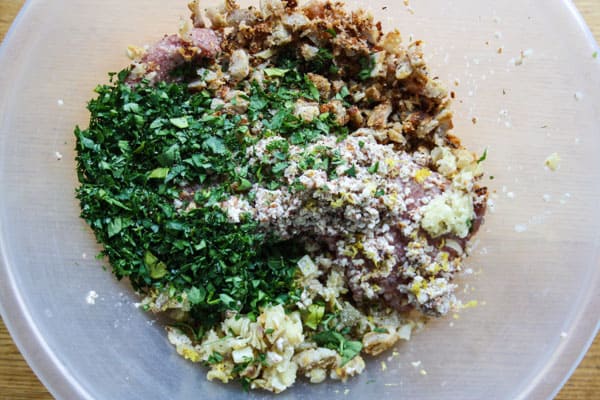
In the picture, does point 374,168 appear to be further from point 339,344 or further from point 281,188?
point 339,344

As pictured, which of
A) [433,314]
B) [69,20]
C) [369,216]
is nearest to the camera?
[369,216]

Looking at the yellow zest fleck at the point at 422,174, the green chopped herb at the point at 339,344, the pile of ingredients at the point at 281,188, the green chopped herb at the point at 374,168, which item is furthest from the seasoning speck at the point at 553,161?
the green chopped herb at the point at 339,344

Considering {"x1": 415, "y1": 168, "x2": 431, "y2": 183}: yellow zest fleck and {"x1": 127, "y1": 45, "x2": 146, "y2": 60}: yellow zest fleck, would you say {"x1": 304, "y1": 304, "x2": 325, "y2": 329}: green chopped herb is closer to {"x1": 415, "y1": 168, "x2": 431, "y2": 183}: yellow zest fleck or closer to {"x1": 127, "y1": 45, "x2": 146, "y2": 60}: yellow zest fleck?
{"x1": 415, "y1": 168, "x2": 431, "y2": 183}: yellow zest fleck

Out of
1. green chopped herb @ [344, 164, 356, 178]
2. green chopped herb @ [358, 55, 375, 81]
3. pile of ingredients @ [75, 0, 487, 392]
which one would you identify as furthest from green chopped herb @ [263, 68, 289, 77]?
green chopped herb @ [344, 164, 356, 178]

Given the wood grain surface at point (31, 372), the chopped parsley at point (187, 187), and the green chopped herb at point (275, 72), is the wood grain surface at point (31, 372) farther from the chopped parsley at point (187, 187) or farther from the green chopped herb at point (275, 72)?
the green chopped herb at point (275, 72)

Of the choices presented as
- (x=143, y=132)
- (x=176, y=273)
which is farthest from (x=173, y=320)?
(x=143, y=132)

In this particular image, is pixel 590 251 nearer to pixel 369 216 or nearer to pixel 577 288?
pixel 577 288
